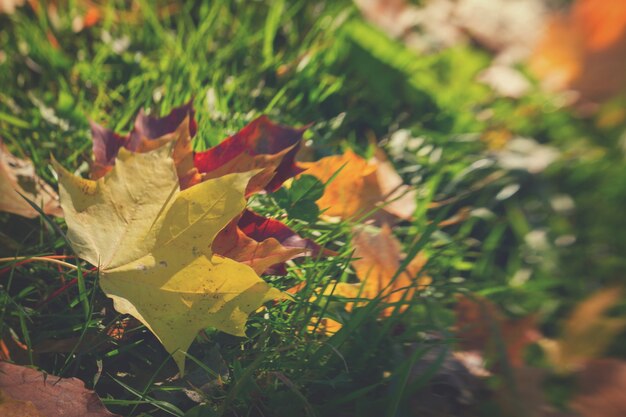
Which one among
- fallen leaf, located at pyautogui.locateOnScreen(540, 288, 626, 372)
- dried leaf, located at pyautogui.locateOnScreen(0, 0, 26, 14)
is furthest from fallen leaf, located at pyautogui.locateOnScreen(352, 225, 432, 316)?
dried leaf, located at pyautogui.locateOnScreen(0, 0, 26, 14)

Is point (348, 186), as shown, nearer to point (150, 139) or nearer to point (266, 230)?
point (266, 230)

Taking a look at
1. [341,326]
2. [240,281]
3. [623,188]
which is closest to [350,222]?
[341,326]

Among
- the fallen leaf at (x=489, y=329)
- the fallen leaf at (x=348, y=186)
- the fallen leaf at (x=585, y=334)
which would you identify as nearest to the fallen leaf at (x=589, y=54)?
the fallen leaf at (x=585, y=334)

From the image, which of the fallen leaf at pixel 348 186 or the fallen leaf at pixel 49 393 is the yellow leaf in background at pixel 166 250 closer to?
the fallen leaf at pixel 49 393

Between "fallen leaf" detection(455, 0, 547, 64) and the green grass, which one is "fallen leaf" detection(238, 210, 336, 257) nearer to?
the green grass

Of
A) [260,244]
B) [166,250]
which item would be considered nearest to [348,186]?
[260,244]

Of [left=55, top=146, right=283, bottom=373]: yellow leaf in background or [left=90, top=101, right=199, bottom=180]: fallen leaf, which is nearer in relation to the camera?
[left=55, top=146, right=283, bottom=373]: yellow leaf in background
